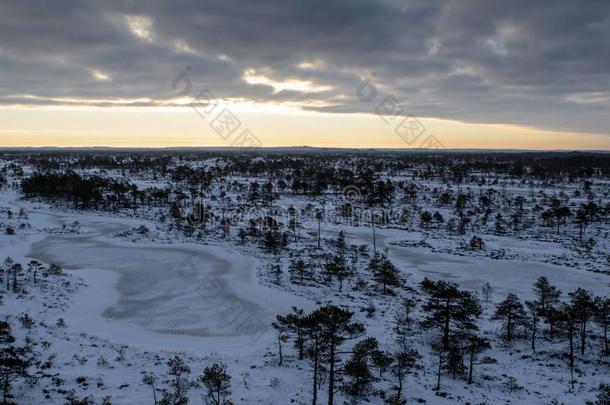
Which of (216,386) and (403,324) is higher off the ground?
(216,386)

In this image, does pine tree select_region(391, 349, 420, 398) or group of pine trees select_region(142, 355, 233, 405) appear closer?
group of pine trees select_region(142, 355, 233, 405)

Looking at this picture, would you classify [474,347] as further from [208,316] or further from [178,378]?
[208,316]

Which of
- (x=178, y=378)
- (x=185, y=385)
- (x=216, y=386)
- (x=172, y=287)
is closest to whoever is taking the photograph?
(x=216, y=386)

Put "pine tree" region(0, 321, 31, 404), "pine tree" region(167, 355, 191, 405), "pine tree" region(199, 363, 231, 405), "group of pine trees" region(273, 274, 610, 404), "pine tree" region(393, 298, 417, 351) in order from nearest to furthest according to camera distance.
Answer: "pine tree" region(0, 321, 31, 404) → "pine tree" region(199, 363, 231, 405) → "pine tree" region(167, 355, 191, 405) → "group of pine trees" region(273, 274, 610, 404) → "pine tree" region(393, 298, 417, 351)

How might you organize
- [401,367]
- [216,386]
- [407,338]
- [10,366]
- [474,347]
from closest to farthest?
[10,366]
[216,386]
[401,367]
[474,347]
[407,338]

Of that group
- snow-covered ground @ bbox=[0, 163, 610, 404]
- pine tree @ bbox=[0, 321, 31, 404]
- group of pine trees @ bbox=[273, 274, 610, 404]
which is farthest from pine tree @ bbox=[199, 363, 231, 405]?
pine tree @ bbox=[0, 321, 31, 404]

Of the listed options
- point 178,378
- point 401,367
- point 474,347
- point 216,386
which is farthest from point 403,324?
A: point 178,378

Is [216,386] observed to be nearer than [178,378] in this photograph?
Yes

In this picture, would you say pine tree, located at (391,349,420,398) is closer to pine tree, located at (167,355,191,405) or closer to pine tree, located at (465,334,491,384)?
pine tree, located at (465,334,491,384)

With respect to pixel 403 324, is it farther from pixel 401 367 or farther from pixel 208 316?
pixel 208 316

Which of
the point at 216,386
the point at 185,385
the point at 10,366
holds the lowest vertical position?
the point at 185,385

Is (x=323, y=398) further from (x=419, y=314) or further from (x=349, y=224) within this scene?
(x=349, y=224)

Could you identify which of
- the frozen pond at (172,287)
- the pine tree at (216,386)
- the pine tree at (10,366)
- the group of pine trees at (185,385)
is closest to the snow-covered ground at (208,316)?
the frozen pond at (172,287)

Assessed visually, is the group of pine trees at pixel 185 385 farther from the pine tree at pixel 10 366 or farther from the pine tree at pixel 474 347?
the pine tree at pixel 474 347
